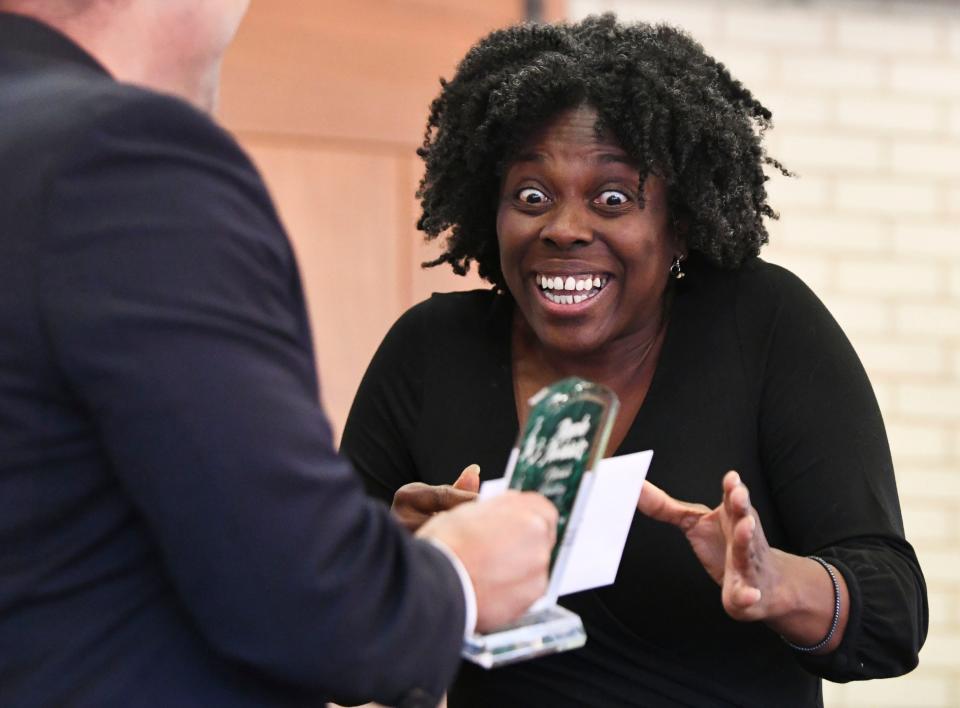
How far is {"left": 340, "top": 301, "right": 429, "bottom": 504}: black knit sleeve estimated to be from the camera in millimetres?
1973

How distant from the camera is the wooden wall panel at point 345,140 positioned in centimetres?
331

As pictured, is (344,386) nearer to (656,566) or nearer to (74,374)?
(656,566)

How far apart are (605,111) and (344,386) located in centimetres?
168

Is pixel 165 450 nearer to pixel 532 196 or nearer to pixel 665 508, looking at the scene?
pixel 665 508

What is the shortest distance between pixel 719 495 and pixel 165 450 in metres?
1.00

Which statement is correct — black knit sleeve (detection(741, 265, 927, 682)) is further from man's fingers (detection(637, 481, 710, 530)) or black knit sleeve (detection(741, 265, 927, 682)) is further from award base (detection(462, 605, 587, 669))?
award base (detection(462, 605, 587, 669))

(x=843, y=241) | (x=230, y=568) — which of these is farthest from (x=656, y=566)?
(x=843, y=241)

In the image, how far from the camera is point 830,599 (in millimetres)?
1568

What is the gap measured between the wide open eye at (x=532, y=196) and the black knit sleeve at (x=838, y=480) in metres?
0.33

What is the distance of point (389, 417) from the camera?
78.4 inches

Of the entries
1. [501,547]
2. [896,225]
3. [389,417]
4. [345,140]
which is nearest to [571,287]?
[389,417]

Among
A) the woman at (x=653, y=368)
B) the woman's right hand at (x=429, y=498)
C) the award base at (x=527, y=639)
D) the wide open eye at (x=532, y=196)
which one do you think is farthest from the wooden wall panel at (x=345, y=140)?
the award base at (x=527, y=639)

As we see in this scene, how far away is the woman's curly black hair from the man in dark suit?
919mm

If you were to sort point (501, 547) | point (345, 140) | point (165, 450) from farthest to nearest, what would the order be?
point (345, 140) → point (501, 547) → point (165, 450)
